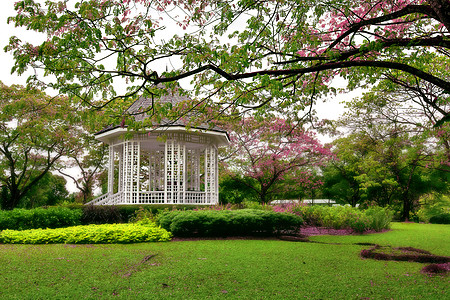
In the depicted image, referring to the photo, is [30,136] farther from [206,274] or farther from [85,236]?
[206,274]

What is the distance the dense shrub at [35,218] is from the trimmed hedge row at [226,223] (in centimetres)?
337

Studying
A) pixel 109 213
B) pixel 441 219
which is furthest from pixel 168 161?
pixel 441 219

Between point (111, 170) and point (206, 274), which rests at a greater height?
point (111, 170)

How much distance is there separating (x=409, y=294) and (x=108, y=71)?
5.40 meters

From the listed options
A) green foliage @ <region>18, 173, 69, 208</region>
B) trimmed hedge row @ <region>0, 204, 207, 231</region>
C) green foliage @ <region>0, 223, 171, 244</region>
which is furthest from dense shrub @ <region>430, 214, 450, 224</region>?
green foliage @ <region>18, 173, 69, 208</region>

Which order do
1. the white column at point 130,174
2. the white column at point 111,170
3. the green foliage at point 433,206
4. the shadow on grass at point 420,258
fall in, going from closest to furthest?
the shadow on grass at point 420,258
the white column at point 130,174
the white column at point 111,170
the green foliage at point 433,206

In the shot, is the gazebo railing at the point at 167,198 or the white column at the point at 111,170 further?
the white column at the point at 111,170

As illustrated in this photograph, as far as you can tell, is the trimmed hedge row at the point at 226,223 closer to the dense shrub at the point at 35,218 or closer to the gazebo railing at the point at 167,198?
the dense shrub at the point at 35,218

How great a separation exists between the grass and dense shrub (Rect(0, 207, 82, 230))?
3111 millimetres

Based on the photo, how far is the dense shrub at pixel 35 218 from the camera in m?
10.3

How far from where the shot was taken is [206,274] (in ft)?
17.1

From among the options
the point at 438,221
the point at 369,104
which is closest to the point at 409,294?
the point at 369,104

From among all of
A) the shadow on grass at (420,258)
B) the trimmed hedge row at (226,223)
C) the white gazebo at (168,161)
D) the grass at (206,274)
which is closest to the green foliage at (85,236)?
the trimmed hedge row at (226,223)

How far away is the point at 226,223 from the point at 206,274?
435cm
